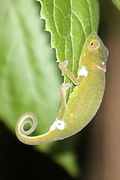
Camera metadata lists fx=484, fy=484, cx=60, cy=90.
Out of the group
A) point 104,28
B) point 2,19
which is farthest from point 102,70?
point 104,28

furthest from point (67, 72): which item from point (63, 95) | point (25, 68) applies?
point (25, 68)

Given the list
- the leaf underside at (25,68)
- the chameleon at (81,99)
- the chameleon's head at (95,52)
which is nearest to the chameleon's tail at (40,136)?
the chameleon at (81,99)

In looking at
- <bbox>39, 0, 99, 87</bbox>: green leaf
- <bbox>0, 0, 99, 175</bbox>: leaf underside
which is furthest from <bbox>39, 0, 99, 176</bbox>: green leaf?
<bbox>0, 0, 99, 175</bbox>: leaf underside

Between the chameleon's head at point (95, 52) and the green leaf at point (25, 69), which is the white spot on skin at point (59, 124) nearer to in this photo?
the chameleon's head at point (95, 52)

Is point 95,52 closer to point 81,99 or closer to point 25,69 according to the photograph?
point 81,99

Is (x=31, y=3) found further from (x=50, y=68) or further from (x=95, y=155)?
(x=95, y=155)

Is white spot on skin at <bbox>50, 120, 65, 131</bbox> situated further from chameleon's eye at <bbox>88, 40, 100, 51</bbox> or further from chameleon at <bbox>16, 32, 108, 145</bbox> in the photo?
chameleon's eye at <bbox>88, 40, 100, 51</bbox>
